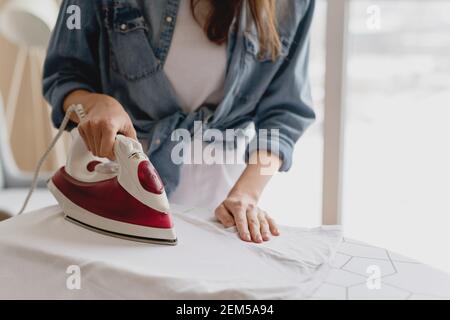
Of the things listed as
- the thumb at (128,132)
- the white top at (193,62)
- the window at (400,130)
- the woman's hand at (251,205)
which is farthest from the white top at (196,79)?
the window at (400,130)

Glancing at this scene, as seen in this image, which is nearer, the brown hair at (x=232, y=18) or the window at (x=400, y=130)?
the brown hair at (x=232, y=18)

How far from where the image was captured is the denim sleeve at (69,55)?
3.34ft

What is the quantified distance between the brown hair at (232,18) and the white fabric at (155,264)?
399 mm

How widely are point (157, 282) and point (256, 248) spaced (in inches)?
7.5

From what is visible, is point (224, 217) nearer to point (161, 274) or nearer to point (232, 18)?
point (161, 274)

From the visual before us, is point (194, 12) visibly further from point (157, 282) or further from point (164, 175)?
point (157, 282)

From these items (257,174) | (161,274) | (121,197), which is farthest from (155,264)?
(257,174)

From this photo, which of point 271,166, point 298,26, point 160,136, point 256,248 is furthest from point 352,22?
point 256,248

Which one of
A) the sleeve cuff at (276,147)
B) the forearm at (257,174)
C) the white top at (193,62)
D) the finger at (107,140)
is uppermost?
the white top at (193,62)

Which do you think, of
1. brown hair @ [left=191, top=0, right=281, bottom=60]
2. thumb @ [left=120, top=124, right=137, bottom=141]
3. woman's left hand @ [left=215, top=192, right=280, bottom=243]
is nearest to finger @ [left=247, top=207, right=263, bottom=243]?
woman's left hand @ [left=215, top=192, right=280, bottom=243]

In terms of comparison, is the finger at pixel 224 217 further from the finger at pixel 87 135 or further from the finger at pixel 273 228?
the finger at pixel 87 135

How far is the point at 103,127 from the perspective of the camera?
0.81m

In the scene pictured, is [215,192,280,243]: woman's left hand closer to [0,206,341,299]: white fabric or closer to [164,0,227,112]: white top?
[0,206,341,299]: white fabric

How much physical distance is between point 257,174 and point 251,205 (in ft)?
0.33
